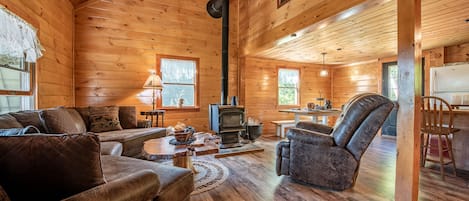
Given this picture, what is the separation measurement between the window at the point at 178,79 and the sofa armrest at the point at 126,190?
3687mm

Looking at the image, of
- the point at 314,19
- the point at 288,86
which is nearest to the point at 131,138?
the point at 314,19

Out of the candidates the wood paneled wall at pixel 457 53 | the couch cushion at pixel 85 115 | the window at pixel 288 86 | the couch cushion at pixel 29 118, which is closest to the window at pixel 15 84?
the couch cushion at pixel 29 118

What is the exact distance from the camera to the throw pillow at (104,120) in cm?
336

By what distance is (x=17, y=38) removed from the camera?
232 centimetres

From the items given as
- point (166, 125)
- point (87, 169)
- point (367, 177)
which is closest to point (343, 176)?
point (367, 177)

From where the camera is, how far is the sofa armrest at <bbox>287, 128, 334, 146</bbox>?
2.31m

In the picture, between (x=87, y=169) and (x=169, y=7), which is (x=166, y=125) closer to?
(x=169, y=7)

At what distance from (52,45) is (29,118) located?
1524 mm

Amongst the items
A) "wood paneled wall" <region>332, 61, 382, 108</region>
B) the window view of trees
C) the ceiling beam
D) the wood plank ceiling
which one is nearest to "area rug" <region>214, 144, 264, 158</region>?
the window view of trees

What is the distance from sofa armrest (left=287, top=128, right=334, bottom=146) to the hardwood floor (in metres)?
0.51

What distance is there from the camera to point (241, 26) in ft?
16.8

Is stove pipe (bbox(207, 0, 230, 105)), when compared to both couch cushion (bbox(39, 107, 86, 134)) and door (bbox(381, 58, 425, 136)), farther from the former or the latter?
door (bbox(381, 58, 425, 136))

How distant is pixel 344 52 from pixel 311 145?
365 cm

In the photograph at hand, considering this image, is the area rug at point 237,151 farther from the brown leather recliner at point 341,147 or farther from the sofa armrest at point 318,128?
the brown leather recliner at point 341,147
